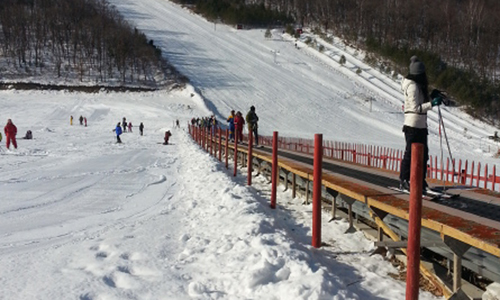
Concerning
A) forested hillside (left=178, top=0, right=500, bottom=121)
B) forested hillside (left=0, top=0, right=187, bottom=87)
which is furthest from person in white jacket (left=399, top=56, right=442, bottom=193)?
forested hillside (left=0, top=0, right=187, bottom=87)

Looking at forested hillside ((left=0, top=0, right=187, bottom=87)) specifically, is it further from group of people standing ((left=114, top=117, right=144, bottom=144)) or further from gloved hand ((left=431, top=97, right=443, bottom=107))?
gloved hand ((left=431, top=97, right=443, bottom=107))

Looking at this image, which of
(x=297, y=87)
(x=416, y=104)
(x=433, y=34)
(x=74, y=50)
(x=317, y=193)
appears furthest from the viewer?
(x=433, y=34)

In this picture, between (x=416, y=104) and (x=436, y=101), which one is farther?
(x=416, y=104)

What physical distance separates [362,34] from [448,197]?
83531 mm

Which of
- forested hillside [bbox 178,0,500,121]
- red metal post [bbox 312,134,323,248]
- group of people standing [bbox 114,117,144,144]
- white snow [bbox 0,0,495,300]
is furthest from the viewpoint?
forested hillside [bbox 178,0,500,121]

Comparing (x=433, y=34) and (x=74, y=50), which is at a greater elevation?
(x=433, y=34)

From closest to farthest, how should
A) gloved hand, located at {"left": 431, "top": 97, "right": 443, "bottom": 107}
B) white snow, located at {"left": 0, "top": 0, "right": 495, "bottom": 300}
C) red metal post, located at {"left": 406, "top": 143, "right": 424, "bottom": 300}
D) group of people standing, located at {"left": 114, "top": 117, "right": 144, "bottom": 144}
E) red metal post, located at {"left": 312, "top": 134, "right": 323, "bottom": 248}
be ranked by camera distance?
1. red metal post, located at {"left": 406, "top": 143, "right": 424, "bottom": 300}
2. white snow, located at {"left": 0, "top": 0, "right": 495, "bottom": 300}
3. gloved hand, located at {"left": 431, "top": 97, "right": 443, "bottom": 107}
4. red metal post, located at {"left": 312, "top": 134, "right": 323, "bottom": 248}
5. group of people standing, located at {"left": 114, "top": 117, "right": 144, "bottom": 144}

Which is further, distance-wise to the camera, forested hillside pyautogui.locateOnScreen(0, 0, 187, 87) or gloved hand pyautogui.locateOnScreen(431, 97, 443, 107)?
forested hillside pyautogui.locateOnScreen(0, 0, 187, 87)

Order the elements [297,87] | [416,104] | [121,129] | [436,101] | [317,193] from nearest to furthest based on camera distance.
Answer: [436,101], [317,193], [416,104], [121,129], [297,87]

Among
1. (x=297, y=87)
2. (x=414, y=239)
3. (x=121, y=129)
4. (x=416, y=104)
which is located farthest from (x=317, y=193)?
(x=297, y=87)

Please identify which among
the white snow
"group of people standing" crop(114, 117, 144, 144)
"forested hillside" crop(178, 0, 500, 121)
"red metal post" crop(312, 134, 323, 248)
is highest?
"forested hillside" crop(178, 0, 500, 121)

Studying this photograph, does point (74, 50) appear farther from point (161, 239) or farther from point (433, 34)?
point (161, 239)

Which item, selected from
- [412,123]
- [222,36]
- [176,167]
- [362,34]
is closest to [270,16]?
[222,36]

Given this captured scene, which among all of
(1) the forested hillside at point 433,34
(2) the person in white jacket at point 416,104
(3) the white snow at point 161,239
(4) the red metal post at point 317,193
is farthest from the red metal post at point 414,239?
(1) the forested hillside at point 433,34
